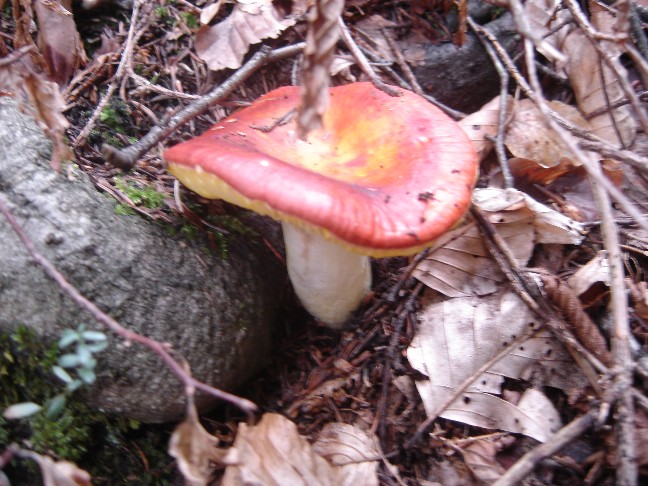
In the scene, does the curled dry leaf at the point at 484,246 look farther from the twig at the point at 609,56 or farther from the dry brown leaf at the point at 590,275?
the twig at the point at 609,56

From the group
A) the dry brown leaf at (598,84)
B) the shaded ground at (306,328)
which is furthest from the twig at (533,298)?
the dry brown leaf at (598,84)

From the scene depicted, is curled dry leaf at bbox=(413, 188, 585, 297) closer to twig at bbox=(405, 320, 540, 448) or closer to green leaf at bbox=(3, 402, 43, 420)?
twig at bbox=(405, 320, 540, 448)

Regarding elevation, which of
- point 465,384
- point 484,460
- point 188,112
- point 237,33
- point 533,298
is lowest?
point 484,460

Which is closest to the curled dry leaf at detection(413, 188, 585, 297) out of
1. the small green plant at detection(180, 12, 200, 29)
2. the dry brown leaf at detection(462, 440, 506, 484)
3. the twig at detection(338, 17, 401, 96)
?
the dry brown leaf at detection(462, 440, 506, 484)

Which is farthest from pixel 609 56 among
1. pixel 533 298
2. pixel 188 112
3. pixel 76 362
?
pixel 76 362

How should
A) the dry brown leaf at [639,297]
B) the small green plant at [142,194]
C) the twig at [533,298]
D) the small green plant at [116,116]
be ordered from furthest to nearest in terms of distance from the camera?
the small green plant at [116,116], the small green plant at [142,194], the dry brown leaf at [639,297], the twig at [533,298]

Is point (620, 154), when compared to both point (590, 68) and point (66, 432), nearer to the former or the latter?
point (590, 68)
